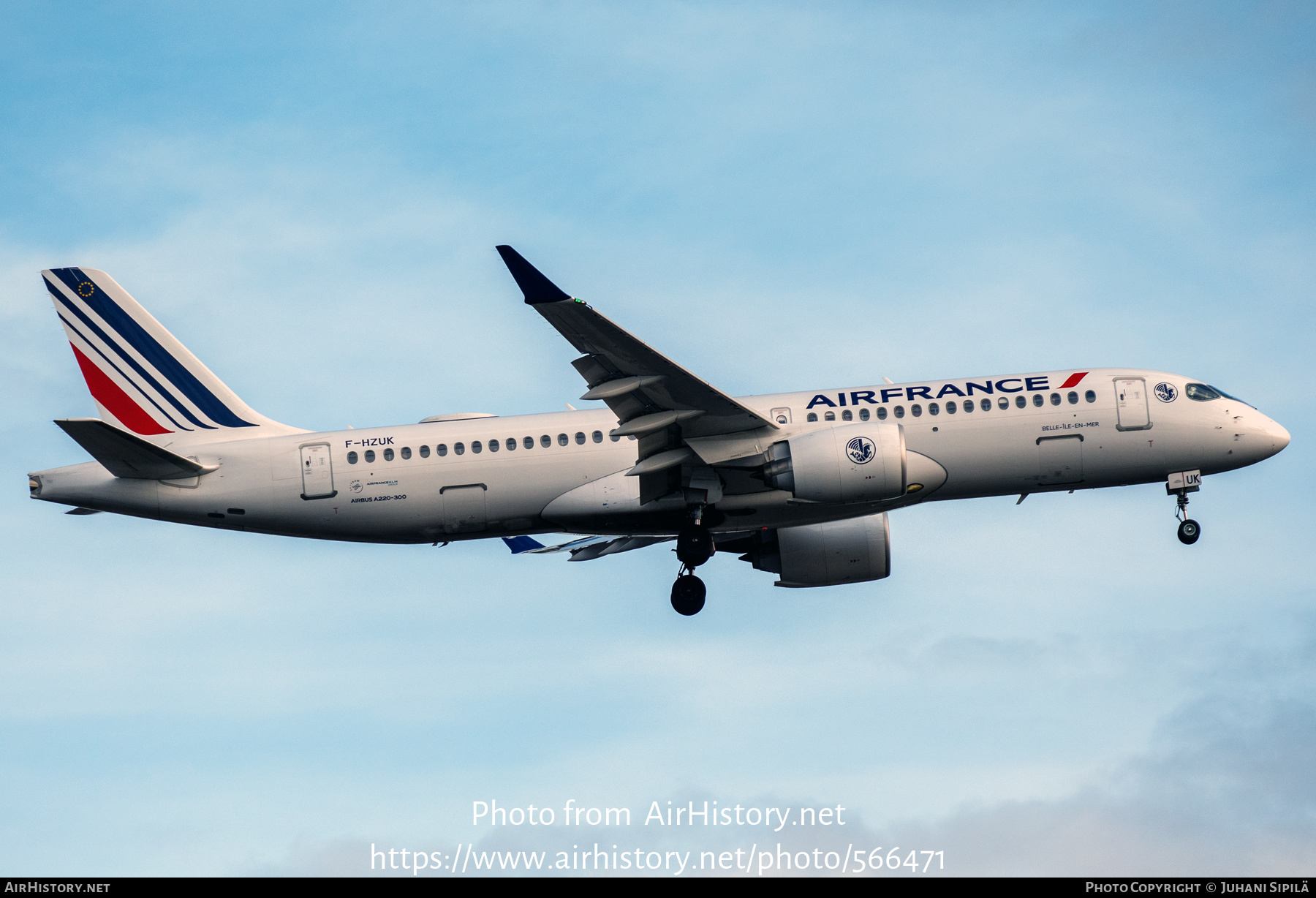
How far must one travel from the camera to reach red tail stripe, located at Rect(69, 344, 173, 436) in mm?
39562

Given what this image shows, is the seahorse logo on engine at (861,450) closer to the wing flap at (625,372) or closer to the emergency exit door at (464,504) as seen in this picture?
the wing flap at (625,372)

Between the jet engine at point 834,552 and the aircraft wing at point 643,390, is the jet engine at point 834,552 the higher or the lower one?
the lower one

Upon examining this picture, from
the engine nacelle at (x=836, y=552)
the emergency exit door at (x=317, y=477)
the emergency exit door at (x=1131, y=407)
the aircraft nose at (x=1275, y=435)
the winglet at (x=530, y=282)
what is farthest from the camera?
the engine nacelle at (x=836, y=552)

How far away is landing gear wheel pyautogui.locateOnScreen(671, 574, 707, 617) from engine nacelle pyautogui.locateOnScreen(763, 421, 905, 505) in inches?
214

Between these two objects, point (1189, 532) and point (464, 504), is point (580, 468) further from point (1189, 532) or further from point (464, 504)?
point (1189, 532)

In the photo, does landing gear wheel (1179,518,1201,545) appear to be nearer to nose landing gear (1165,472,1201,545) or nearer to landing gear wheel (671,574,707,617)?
nose landing gear (1165,472,1201,545)

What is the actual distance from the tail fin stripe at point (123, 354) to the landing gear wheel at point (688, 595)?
13.8 metres

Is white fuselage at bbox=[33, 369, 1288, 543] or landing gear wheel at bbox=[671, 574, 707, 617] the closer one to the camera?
white fuselage at bbox=[33, 369, 1288, 543]

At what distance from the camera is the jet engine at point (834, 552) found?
136ft

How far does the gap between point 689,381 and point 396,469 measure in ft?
27.3

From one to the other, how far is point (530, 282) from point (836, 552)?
587 inches

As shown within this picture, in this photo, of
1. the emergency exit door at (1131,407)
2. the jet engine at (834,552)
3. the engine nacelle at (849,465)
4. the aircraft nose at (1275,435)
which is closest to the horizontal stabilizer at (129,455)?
the engine nacelle at (849,465)

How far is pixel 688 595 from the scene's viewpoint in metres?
39.4

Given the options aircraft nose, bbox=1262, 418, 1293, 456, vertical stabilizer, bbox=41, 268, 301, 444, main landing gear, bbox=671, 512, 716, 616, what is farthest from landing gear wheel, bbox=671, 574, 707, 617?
aircraft nose, bbox=1262, 418, 1293, 456
